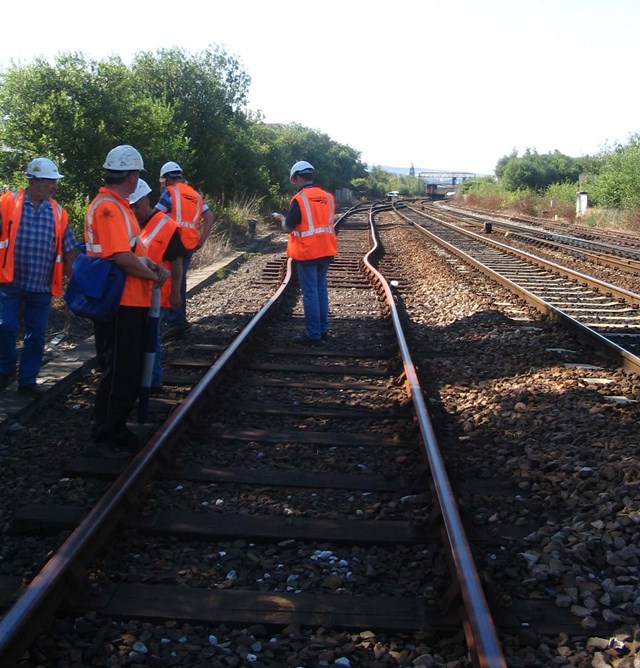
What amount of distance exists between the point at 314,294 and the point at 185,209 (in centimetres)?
164

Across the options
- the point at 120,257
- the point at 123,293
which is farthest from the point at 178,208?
the point at 120,257

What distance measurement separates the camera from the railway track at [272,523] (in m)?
3.24

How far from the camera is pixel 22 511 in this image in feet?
13.6

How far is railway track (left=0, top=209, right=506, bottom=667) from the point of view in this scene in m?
3.24

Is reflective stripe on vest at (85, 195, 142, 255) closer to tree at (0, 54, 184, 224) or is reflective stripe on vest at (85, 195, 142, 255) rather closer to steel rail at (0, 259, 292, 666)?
steel rail at (0, 259, 292, 666)

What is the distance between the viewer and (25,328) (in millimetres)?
6184

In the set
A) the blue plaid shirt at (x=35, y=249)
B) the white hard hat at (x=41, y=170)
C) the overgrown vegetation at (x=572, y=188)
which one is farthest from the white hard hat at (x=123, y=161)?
the overgrown vegetation at (x=572, y=188)

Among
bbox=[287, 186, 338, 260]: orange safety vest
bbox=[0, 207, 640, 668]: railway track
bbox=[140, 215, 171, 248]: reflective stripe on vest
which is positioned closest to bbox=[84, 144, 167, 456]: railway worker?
bbox=[0, 207, 640, 668]: railway track

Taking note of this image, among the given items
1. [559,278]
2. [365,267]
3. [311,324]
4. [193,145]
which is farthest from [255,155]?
[311,324]

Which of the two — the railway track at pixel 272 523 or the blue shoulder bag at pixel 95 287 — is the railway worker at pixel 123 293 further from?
the railway track at pixel 272 523

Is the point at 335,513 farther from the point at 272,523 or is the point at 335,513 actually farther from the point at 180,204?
the point at 180,204

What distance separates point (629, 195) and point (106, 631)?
37917mm

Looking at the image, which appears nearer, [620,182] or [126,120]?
[126,120]

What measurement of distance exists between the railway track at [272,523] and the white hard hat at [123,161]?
1.64 m
